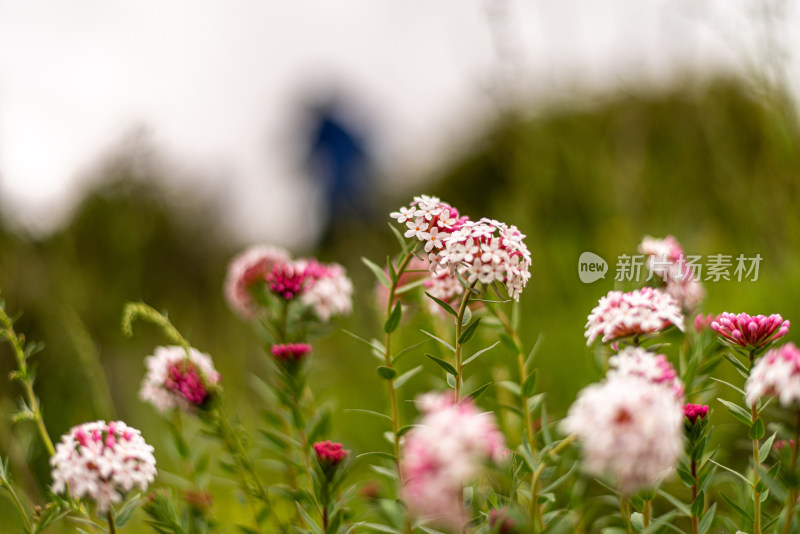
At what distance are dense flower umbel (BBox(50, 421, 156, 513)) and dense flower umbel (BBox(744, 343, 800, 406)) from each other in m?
0.94

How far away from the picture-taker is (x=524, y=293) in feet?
15.0

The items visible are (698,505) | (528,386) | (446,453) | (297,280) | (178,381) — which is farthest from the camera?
(297,280)

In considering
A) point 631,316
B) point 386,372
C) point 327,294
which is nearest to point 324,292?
point 327,294

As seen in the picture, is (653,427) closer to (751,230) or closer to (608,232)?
(608,232)

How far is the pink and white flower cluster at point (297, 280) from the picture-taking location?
5.35 ft

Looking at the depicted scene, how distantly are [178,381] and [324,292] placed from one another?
0.41 meters

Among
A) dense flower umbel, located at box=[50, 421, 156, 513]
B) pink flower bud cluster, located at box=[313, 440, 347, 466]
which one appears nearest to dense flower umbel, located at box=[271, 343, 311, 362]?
pink flower bud cluster, located at box=[313, 440, 347, 466]

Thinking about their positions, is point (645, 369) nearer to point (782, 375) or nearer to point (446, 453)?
point (782, 375)

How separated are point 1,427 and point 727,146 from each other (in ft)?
12.7

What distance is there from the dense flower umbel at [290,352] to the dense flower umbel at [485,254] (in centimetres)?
57

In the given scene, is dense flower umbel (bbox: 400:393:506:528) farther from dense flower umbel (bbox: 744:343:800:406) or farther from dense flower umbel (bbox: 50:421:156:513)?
dense flower umbel (bbox: 50:421:156:513)

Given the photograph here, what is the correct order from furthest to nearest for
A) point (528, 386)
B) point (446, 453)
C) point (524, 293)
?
point (524, 293)
point (528, 386)
point (446, 453)

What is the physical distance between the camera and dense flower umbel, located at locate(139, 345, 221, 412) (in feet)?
4.64

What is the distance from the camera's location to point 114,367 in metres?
5.00
